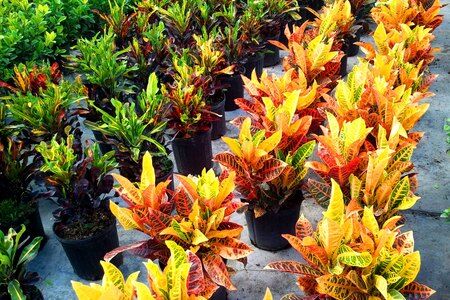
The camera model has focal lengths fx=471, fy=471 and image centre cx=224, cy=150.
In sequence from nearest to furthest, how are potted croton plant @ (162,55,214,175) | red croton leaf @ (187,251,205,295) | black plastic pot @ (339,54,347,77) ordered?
red croton leaf @ (187,251,205,295) → potted croton plant @ (162,55,214,175) → black plastic pot @ (339,54,347,77)

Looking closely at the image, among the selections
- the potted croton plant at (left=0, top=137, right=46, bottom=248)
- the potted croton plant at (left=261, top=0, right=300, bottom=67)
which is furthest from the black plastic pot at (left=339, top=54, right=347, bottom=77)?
the potted croton plant at (left=0, top=137, right=46, bottom=248)

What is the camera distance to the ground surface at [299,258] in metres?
2.71

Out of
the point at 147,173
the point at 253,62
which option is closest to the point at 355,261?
the point at 147,173

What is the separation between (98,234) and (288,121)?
4.18 ft

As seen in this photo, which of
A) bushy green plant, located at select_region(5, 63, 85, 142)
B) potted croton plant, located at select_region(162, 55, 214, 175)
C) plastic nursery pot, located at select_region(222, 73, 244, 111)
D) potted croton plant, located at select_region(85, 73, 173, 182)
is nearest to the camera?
potted croton plant, located at select_region(85, 73, 173, 182)

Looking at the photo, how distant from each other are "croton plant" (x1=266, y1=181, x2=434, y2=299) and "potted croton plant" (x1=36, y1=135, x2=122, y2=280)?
1230mm

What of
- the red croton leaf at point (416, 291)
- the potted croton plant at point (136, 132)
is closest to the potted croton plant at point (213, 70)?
the potted croton plant at point (136, 132)

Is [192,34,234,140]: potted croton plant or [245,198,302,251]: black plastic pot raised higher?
[192,34,234,140]: potted croton plant

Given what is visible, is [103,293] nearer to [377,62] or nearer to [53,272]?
[53,272]

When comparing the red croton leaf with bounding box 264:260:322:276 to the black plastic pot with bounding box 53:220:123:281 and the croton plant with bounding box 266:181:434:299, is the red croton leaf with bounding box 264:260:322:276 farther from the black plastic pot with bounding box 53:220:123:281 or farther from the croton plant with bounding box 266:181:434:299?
the black plastic pot with bounding box 53:220:123:281

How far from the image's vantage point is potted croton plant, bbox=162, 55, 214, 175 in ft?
10.7

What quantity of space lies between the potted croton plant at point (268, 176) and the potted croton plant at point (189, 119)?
63cm

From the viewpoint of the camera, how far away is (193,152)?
11.6 ft

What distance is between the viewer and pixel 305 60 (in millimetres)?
3432
